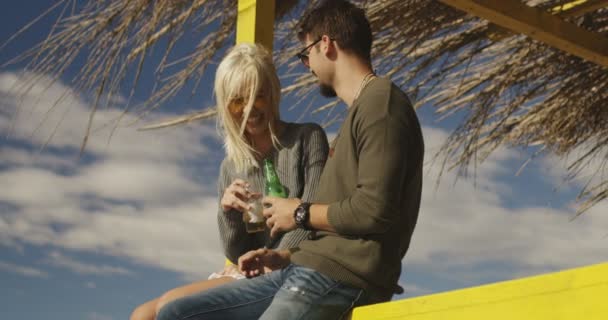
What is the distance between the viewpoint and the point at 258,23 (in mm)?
3535

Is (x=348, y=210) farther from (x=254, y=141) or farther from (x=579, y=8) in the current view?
(x=579, y=8)

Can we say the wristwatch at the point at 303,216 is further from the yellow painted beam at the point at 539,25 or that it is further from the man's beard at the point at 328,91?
the yellow painted beam at the point at 539,25

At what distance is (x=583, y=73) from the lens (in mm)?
6082

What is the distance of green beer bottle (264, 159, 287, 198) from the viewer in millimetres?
2543

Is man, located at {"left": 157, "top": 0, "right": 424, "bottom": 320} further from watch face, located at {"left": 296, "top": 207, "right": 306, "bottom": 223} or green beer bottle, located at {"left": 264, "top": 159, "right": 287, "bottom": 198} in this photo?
green beer bottle, located at {"left": 264, "top": 159, "right": 287, "bottom": 198}

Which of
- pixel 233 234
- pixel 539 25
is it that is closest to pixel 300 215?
pixel 233 234

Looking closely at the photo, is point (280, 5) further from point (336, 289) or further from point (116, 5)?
point (336, 289)

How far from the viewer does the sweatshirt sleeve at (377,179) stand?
193 cm

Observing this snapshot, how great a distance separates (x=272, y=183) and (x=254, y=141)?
0.21 metres

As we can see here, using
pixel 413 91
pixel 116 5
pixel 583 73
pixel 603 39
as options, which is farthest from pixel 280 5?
pixel 583 73

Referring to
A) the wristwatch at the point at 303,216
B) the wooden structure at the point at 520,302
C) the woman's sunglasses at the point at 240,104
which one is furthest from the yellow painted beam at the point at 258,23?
the wooden structure at the point at 520,302

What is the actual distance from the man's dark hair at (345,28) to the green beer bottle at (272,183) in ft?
1.63

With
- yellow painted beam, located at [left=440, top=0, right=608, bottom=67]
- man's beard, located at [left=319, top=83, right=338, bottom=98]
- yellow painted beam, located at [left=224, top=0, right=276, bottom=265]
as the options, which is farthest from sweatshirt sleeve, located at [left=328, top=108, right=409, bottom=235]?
yellow painted beam, located at [left=440, top=0, right=608, bottom=67]

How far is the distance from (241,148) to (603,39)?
349 centimetres
